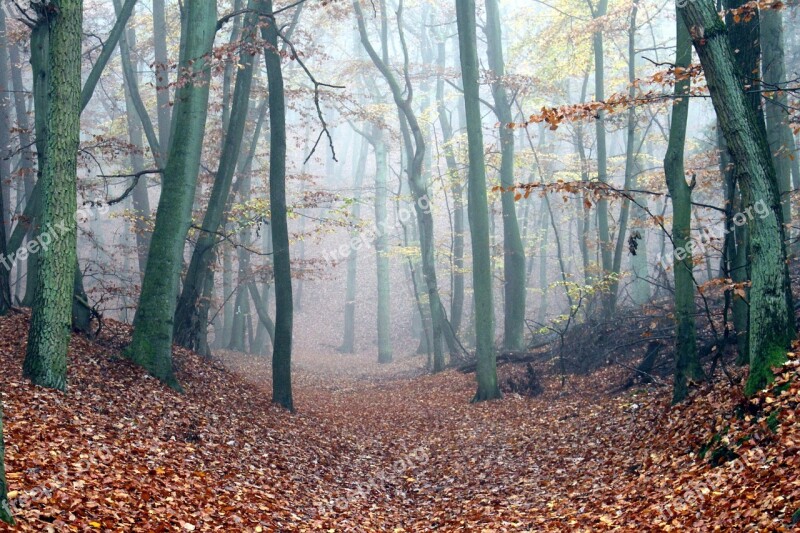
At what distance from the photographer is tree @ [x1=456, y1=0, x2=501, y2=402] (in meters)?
12.9

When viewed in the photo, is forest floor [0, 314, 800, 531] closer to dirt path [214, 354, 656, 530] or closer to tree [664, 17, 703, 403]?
dirt path [214, 354, 656, 530]

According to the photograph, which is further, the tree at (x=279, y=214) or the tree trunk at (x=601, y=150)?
the tree trunk at (x=601, y=150)

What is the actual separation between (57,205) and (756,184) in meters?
7.02

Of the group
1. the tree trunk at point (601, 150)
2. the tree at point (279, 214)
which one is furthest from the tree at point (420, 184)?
the tree at point (279, 214)

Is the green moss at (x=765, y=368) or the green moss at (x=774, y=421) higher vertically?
the green moss at (x=765, y=368)

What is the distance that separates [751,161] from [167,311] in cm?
781

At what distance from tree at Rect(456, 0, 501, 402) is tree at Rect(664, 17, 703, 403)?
4.85 meters

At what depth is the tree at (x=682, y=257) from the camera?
8.18 metres

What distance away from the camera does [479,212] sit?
12922mm

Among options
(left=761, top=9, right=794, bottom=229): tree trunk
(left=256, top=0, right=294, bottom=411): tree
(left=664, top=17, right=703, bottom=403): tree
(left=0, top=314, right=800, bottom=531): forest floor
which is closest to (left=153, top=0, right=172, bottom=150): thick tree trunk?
(left=256, top=0, right=294, bottom=411): tree

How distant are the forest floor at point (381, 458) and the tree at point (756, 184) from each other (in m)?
0.28

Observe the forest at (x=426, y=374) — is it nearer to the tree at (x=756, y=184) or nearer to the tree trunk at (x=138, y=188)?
the tree at (x=756, y=184)

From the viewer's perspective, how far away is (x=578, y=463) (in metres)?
8.04

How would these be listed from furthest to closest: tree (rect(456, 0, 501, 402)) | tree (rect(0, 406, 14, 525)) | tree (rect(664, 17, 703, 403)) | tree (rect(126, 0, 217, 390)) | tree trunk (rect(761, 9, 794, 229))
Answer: tree (rect(456, 0, 501, 402))
tree (rect(126, 0, 217, 390))
tree trunk (rect(761, 9, 794, 229))
tree (rect(664, 17, 703, 403))
tree (rect(0, 406, 14, 525))
